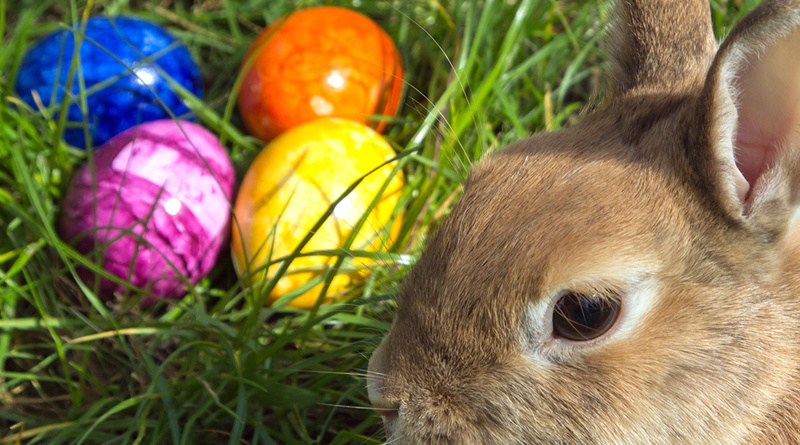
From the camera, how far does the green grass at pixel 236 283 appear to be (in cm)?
217

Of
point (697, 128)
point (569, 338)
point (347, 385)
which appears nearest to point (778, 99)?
point (697, 128)

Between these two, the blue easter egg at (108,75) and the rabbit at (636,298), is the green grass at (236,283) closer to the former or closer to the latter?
the blue easter egg at (108,75)

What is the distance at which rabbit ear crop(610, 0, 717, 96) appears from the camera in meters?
1.79

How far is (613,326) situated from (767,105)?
53 cm

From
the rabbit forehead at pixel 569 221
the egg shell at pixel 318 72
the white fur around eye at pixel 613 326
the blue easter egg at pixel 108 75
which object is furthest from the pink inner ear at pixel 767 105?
the blue easter egg at pixel 108 75

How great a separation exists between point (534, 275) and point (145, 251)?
4.88 ft

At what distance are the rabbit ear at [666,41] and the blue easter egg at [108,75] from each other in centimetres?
179

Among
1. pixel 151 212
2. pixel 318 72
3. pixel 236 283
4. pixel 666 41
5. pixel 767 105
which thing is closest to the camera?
pixel 767 105

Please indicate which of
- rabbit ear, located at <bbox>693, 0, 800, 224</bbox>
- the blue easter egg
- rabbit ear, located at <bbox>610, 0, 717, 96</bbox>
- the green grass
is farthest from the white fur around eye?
the blue easter egg

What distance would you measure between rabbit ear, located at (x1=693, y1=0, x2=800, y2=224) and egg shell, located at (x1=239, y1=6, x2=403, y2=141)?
1486 mm

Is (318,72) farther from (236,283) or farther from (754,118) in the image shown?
(754,118)

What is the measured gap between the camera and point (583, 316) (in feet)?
4.77

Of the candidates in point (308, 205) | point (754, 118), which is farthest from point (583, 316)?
point (308, 205)

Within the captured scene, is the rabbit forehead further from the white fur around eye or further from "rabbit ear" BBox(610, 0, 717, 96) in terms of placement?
"rabbit ear" BBox(610, 0, 717, 96)
